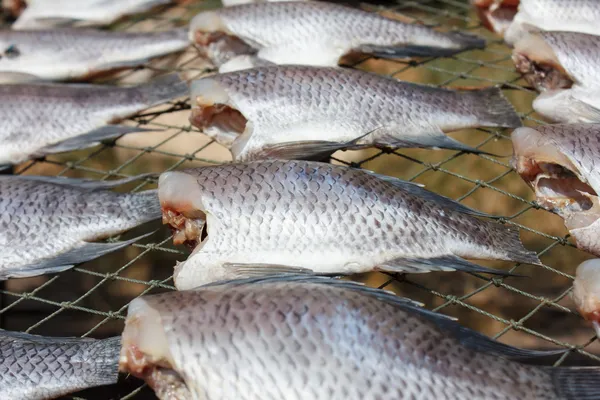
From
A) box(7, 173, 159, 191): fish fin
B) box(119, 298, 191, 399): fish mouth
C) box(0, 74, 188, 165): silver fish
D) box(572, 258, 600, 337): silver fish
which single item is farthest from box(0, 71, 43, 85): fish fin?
box(572, 258, 600, 337): silver fish

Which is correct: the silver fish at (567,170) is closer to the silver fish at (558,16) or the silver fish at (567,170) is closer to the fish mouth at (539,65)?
the fish mouth at (539,65)

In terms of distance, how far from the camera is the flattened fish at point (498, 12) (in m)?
3.40

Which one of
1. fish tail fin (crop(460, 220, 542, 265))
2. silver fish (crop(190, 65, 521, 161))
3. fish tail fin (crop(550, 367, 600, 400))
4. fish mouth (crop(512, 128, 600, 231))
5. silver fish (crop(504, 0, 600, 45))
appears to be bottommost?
fish tail fin (crop(550, 367, 600, 400))

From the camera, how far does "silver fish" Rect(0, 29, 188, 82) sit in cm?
354

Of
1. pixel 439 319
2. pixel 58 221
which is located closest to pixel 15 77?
pixel 58 221

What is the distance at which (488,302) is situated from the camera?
174 inches

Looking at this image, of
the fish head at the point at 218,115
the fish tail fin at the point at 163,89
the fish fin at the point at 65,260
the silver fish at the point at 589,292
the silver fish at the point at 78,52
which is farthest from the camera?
the silver fish at the point at 78,52

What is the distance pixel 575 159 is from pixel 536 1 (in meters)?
1.19

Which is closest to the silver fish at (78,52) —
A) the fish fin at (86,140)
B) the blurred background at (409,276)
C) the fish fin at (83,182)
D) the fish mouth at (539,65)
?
the blurred background at (409,276)

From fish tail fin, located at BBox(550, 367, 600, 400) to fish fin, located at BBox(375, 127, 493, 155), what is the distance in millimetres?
1104

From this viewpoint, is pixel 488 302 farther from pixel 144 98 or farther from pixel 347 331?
pixel 347 331

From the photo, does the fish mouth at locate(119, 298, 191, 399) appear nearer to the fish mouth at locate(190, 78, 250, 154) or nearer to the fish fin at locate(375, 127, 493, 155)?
the fish mouth at locate(190, 78, 250, 154)

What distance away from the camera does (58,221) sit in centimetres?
249

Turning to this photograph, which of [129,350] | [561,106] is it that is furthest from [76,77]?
[561,106]
